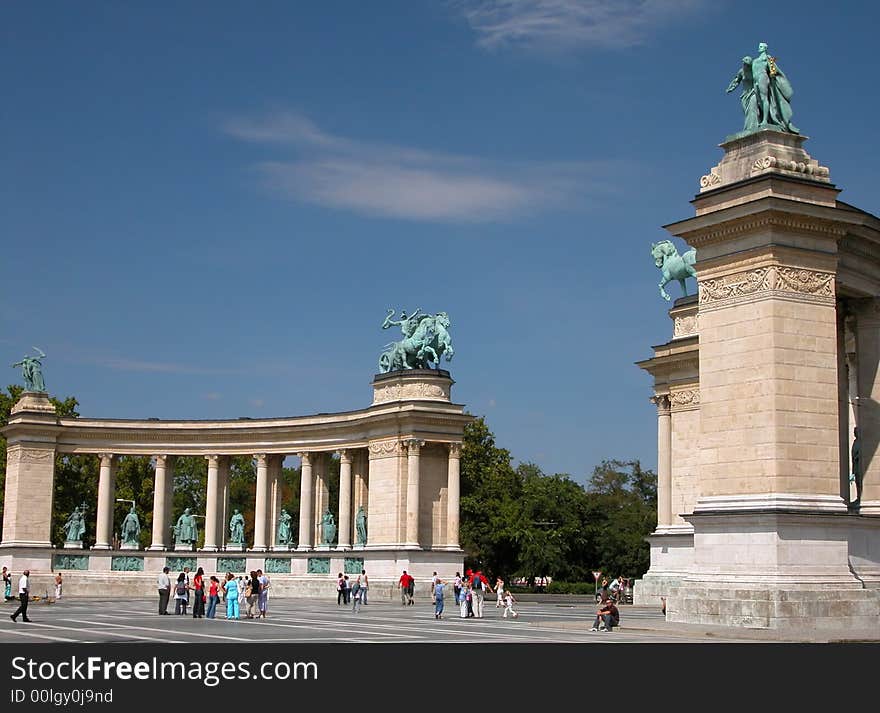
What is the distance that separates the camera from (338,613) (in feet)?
175

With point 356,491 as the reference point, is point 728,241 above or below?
above

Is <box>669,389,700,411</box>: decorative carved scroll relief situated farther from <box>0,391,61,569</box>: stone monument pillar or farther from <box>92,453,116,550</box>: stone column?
<box>0,391,61,569</box>: stone monument pillar

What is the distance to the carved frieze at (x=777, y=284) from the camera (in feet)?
121

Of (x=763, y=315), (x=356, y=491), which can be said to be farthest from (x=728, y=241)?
(x=356, y=491)

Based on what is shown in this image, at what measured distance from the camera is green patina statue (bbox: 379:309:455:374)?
75.1m

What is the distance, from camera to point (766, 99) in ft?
129

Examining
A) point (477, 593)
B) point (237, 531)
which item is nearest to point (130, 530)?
point (237, 531)

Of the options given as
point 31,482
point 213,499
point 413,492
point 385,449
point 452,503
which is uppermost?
point 385,449

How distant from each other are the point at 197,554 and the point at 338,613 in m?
28.5

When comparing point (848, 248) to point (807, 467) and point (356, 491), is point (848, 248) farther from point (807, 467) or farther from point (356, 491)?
point (356, 491)

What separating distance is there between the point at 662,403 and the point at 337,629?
29150 millimetres

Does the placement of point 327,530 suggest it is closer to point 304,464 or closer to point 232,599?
point 304,464
